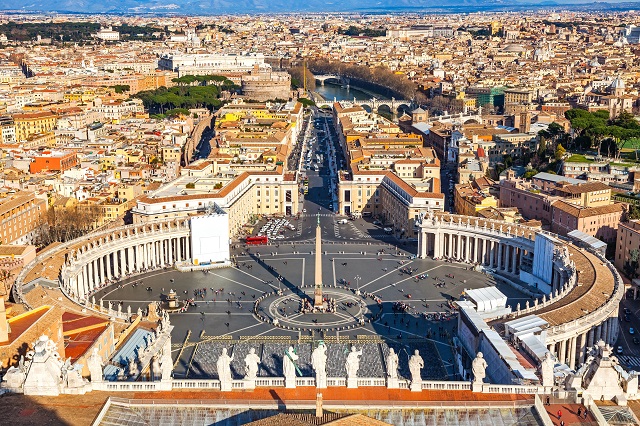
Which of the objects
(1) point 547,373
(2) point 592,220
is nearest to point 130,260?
(2) point 592,220

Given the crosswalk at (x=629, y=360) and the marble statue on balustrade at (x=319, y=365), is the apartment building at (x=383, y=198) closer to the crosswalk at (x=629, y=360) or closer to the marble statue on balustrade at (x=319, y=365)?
the crosswalk at (x=629, y=360)

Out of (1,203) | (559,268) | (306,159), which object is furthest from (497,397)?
(306,159)

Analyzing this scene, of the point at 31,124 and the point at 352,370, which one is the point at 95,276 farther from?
the point at 31,124

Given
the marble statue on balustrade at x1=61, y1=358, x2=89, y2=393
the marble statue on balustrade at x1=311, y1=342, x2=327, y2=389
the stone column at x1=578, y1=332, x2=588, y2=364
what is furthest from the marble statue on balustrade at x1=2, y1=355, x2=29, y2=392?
the stone column at x1=578, y1=332, x2=588, y2=364

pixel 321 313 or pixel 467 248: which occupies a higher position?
pixel 467 248

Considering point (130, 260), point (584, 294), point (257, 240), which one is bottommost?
point (257, 240)

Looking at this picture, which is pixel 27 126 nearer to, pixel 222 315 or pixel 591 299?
pixel 222 315

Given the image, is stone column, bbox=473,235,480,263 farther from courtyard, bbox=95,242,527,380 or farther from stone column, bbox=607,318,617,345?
stone column, bbox=607,318,617,345

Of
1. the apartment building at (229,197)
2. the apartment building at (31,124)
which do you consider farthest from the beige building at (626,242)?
the apartment building at (31,124)
